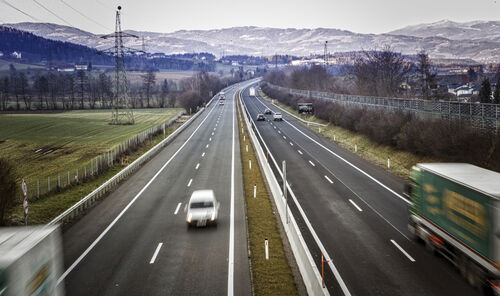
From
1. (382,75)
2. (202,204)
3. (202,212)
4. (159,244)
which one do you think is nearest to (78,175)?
(202,204)

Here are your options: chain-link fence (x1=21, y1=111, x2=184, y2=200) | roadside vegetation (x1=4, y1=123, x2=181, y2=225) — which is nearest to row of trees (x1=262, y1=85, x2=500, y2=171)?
roadside vegetation (x1=4, y1=123, x2=181, y2=225)

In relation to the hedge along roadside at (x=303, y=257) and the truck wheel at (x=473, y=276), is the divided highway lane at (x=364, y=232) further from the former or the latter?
the hedge along roadside at (x=303, y=257)

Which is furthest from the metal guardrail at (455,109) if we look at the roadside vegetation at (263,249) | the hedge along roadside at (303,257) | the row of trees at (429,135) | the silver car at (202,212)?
the silver car at (202,212)

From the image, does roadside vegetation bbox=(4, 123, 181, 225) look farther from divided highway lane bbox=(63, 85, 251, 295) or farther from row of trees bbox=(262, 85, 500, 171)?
row of trees bbox=(262, 85, 500, 171)

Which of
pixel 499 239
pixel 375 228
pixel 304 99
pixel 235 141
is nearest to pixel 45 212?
pixel 375 228

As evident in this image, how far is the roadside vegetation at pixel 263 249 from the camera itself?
39.8 ft

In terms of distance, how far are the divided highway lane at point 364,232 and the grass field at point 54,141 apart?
26.6 m

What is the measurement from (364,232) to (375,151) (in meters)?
21.7

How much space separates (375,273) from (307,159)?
2226 centimetres

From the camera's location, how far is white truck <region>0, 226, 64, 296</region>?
22.8 feet

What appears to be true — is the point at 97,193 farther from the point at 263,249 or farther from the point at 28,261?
the point at 28,261

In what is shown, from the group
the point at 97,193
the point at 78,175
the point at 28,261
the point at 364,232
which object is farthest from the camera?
the point at 78,175

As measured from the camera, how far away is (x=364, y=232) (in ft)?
54.1

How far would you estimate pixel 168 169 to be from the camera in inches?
1265
